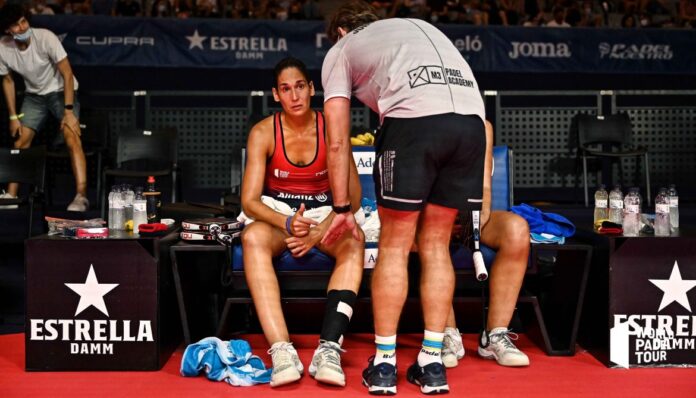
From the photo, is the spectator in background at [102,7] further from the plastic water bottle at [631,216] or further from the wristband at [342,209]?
the plastic water bottle at [631,216]

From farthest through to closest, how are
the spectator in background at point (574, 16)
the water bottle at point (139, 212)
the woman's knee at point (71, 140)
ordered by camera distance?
the spectator in background at point (574, 16) < the woman's knee at point (71, 140) < the water bottle at point (139, 212)

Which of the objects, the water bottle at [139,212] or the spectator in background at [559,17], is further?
the spectator in background at [559,17]

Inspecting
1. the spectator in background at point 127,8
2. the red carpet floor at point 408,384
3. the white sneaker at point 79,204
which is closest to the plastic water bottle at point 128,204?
the red carpet floor at point 408,384

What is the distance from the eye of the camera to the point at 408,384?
10.2ft

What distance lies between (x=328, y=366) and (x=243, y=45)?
5830mm

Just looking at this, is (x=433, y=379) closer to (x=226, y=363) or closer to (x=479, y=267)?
(x=479, y=267)

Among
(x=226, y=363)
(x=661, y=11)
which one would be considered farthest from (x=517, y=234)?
(x=661, y=11)

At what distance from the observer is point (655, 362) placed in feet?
11.1

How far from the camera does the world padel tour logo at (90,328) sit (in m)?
3.34

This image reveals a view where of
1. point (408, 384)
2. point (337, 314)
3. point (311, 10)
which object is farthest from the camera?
point (311, 10)

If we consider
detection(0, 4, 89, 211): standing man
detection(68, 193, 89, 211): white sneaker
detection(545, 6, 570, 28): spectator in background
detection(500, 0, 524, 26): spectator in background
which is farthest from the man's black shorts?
detection(545, 6, 570, 28): spectator in background

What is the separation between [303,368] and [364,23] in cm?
148

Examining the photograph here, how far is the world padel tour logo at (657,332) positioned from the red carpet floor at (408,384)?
0.08m

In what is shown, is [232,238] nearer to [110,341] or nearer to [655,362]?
[110,341]
